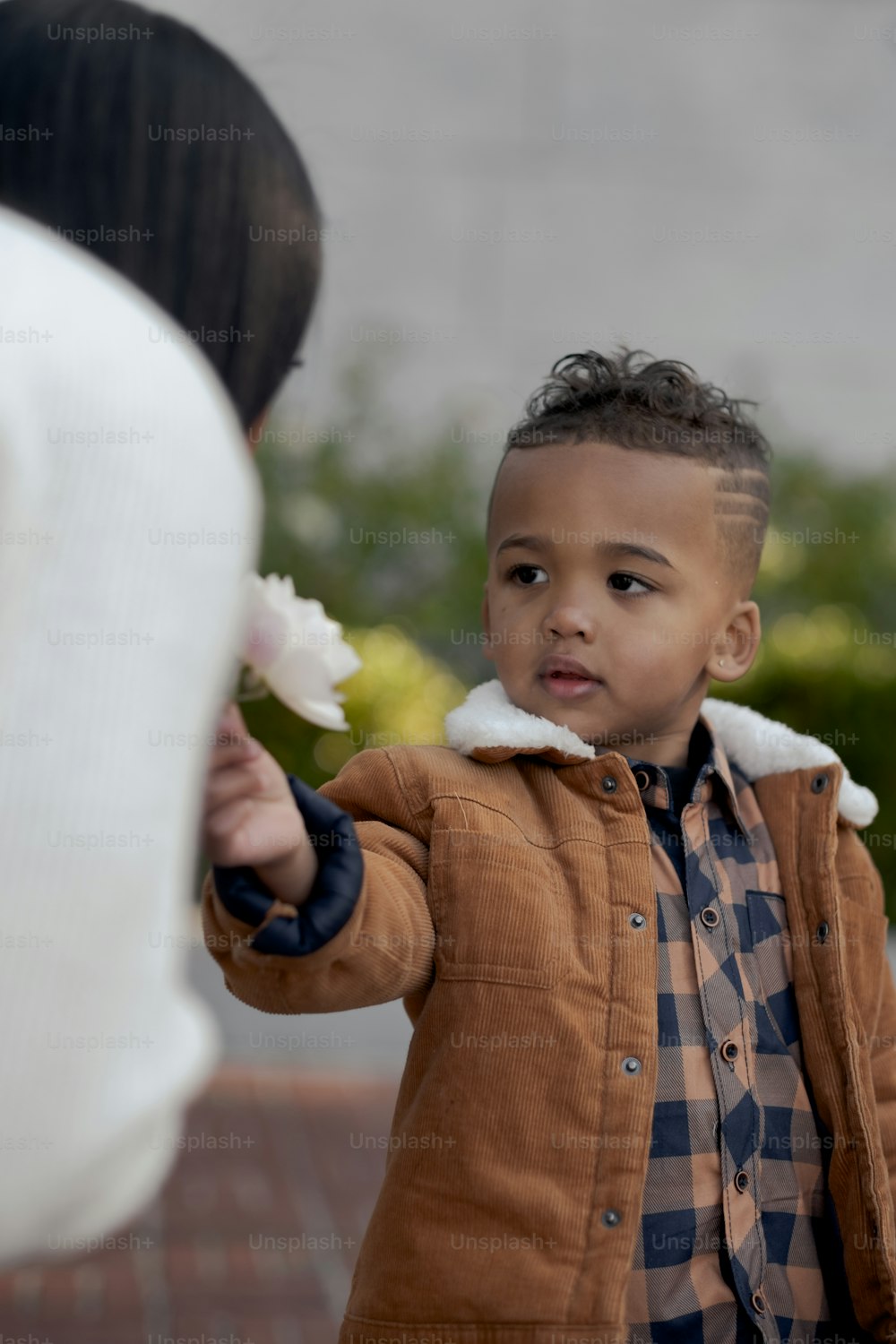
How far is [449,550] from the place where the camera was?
8367 mm

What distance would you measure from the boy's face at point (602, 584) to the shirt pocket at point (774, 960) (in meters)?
0.27

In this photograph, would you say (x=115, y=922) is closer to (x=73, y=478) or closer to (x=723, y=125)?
(x=73, y=478)

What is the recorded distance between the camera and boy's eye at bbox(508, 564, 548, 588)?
184 centimetres

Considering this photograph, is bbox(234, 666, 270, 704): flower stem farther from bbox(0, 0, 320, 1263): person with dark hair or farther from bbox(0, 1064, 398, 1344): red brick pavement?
bbox(0, 1064, 398, 1344): red brick pavement

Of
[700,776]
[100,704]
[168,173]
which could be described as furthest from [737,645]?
[100,704]

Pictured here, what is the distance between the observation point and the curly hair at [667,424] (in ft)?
6.24

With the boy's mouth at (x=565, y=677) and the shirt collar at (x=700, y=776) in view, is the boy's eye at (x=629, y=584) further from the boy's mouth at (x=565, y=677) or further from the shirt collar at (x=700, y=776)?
the shirt collar at (x=700, y=776)

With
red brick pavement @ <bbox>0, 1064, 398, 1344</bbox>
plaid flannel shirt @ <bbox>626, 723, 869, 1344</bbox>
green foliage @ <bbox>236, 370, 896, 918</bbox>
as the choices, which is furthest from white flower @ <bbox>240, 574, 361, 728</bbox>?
green foliage @ <bbox>236, 370, 896, 918</bbox>

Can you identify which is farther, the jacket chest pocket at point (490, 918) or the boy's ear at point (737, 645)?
the boy's ear at point (737, 645)

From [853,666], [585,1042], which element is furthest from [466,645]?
[585,1042]

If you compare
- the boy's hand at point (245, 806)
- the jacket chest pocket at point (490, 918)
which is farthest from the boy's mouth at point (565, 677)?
the boy's hand at point (245, 806)

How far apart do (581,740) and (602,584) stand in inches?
8.2

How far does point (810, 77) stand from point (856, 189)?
771 millimetres

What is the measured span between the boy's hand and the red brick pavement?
103 inches
